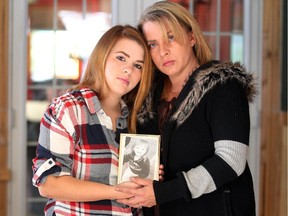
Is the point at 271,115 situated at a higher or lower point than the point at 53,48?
lower

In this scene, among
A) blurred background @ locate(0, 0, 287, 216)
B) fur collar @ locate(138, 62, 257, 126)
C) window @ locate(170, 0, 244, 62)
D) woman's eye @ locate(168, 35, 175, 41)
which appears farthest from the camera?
window @ locate(170, 0, 244, 62)

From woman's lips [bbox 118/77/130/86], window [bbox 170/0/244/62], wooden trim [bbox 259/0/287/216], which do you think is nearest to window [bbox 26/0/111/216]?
window [bbox 170/0/244/62]

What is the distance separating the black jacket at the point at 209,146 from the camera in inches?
65.1

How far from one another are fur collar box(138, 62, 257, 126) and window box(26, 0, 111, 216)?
1472 millimetres

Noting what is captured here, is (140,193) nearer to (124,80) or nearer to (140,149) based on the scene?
(140,149)

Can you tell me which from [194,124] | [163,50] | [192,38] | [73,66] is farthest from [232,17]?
[194,124]

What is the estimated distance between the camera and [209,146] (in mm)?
1756

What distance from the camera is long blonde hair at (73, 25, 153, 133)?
1.77 metres

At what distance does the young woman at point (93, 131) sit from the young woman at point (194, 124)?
0.28ft

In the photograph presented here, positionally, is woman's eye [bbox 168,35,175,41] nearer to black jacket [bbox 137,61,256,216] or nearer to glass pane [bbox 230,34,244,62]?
black jacket [bbox 137,61,256,216]

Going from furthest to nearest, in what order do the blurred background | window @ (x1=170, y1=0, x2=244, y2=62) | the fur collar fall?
window @ (x1=170, y1=0, x2=244, y2=62) → the blurred background → the fur collar

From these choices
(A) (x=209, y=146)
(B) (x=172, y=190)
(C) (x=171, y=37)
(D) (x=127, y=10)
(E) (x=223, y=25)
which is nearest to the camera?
(B) (x=172, y=190)

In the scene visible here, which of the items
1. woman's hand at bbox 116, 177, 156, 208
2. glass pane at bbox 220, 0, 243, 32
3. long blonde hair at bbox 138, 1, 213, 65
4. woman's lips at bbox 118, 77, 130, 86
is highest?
glass pane at bbox 220, 0, 243, 32

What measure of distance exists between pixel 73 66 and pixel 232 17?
111cm
